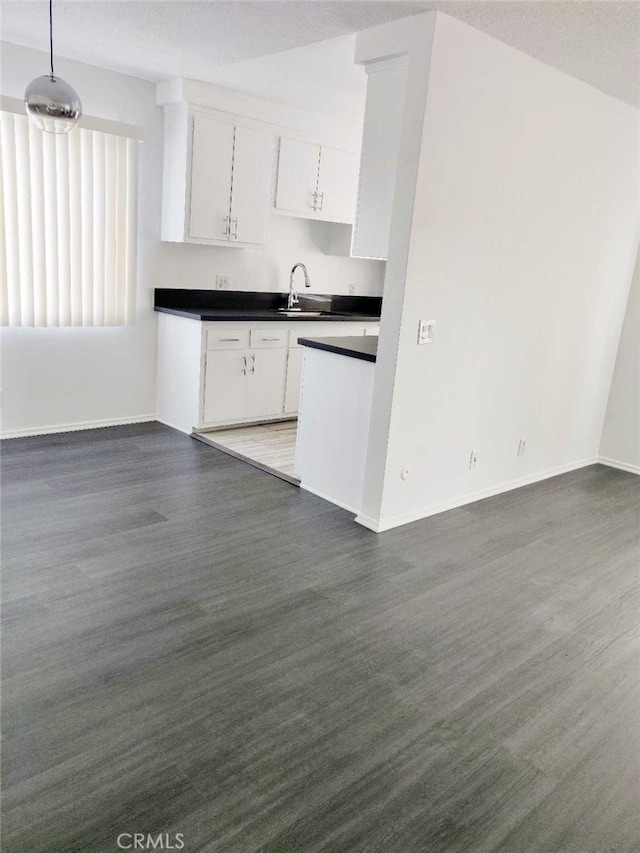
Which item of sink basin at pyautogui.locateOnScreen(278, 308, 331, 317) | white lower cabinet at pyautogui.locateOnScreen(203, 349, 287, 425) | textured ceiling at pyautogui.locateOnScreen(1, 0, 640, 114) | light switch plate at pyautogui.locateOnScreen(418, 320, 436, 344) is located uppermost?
textured ceiling at pyautogui.locateOnScreen(1, 0, 640, 114)

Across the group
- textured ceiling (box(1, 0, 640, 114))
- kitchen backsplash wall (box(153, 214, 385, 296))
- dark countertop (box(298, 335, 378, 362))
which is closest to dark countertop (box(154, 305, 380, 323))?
kitchen backsplash wall (box(153, 214, 385, 296))

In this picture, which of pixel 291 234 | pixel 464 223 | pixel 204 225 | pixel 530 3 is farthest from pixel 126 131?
pixel 530 3

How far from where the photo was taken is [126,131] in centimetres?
466

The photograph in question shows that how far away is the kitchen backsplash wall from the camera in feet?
17.5

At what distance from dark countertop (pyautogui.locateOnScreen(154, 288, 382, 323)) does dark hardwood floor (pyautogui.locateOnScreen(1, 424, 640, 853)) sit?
5.55ft

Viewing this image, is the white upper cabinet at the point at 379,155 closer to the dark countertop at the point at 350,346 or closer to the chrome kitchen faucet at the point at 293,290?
the dark countertop at the point at 350,346

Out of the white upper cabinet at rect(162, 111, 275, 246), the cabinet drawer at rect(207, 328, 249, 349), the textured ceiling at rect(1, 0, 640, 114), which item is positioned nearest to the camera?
the textured ceiling at rect(1, 0, 640, 114)

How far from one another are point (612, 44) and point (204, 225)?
2.98 metres

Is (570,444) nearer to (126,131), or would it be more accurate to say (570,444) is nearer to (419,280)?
(419,280)

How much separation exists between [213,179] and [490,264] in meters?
2.39

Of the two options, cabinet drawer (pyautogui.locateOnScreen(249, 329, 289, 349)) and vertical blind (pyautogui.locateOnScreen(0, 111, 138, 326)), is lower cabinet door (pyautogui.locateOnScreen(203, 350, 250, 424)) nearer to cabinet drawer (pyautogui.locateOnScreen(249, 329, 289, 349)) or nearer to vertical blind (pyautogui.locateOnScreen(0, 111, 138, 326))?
cabinet drawer (pyautogui.locateOnScreen(249, 329, 289, 349))

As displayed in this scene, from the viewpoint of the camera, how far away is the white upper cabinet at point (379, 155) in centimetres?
327

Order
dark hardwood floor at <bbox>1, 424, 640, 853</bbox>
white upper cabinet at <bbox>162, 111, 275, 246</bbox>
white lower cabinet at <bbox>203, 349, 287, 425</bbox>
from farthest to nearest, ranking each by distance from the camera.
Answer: white lower cabinet at <bbox>203, 349, 287, 425</bbox>, white upper cabinet at <bbox>162, 111, 275, 246</bbox>, dark hardwood floor at <bbox>1, 424, 640, 853</bbox>

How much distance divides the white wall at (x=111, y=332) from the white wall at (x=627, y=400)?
3.00 meters
